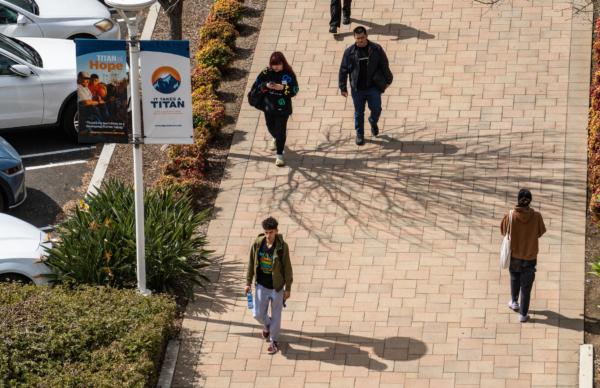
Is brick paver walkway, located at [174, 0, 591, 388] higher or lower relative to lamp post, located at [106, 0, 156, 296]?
lower

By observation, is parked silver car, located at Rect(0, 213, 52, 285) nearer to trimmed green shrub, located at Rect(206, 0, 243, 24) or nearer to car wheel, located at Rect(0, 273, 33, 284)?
car wheel, located at Rect(0, 273, 33, 284)

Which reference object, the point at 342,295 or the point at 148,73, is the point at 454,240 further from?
the point at 148,73

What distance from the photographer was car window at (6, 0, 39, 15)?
67.6 ft

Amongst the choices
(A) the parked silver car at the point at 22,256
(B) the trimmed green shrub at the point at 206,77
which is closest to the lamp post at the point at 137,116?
(A) the parked silver car at the point at 22,256

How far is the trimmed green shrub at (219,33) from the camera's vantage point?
66.7 ft

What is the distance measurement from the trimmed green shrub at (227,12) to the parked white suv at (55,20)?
1.52 m

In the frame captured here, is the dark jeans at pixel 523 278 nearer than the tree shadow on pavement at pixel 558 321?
Yes

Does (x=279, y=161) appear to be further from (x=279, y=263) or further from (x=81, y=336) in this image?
(x=81, y=336)

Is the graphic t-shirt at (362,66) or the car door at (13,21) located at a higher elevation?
the graphic t-shirt at (362,66)

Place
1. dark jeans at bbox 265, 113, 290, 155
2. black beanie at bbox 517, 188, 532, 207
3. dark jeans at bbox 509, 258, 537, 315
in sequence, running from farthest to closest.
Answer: dark jeans at bbox 265, 113, 290, 155 → dark jeans at bbox 509, 258, 537, 315 → black beanie at bbox 517, 188, 532, 207

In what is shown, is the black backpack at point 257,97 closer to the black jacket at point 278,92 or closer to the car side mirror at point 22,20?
the black jacket at point 278,92

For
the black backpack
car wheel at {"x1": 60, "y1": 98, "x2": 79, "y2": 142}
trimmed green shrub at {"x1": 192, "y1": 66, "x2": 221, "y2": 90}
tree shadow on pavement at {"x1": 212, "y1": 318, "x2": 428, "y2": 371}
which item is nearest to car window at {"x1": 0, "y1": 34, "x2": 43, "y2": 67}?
car wheel at {"x1": 60, "y1": 98, "x2": 79, "y2": 142}

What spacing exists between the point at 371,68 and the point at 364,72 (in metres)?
0.11

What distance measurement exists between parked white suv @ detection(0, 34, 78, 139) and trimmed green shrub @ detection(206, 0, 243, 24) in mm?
2764
